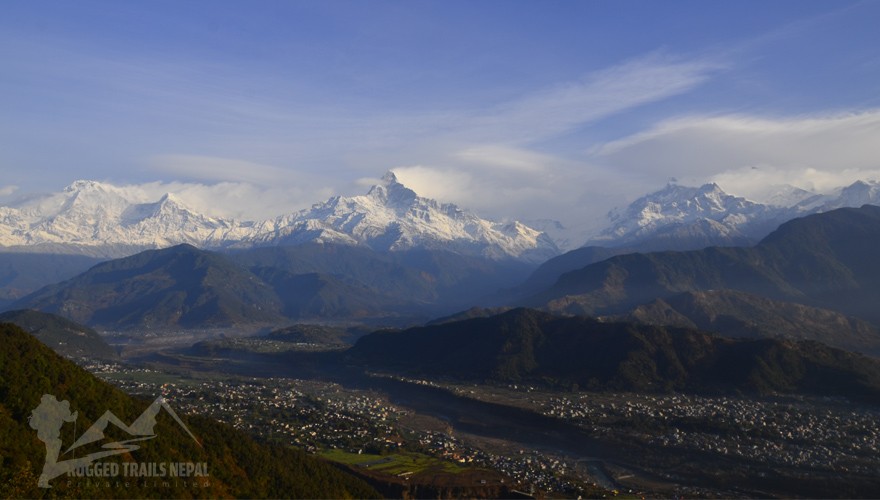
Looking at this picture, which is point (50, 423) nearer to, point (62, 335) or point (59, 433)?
point (59, 433)

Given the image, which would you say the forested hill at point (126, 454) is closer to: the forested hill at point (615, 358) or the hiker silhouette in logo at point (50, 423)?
the hiker silhouette in logo at point (50, 423)

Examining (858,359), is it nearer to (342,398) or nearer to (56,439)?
(342,398)

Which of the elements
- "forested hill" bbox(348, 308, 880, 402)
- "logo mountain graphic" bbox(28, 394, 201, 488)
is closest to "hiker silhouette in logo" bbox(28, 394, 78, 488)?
"logo mountain graphic" bbox(28, 394, 201, 488)

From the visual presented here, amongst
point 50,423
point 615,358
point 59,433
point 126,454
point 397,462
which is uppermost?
point 50,423

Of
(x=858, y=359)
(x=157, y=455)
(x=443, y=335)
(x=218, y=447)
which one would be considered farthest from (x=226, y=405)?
(x=858, y=359)

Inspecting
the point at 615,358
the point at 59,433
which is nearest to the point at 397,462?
the point at 59,433

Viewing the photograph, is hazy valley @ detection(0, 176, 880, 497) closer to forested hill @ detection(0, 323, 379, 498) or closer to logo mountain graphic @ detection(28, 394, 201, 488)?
forested hill @ detection(0, 323, 379, 498)

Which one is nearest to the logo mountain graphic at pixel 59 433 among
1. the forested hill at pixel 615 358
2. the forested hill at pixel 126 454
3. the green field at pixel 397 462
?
the forested hill at pixel 126 454
